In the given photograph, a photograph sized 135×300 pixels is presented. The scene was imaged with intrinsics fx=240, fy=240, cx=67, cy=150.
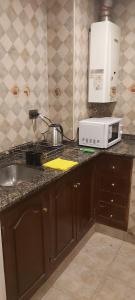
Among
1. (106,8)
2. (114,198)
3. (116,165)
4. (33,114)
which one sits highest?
(106,8)

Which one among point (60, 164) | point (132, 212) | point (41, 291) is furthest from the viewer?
point (132, 212)

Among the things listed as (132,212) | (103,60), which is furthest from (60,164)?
(103,60)

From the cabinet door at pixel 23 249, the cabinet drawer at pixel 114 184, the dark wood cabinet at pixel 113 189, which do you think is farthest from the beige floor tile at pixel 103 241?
the cabinet door at pixel 23 249

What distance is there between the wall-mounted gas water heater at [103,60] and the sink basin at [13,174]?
1.12m

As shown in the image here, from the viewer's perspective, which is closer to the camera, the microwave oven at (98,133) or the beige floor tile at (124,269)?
the beige floor tile at (124,269)

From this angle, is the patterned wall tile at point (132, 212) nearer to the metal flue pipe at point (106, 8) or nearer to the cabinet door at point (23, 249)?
the cabinet door at point (23, 249)

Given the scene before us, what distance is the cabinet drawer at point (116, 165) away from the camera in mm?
2135

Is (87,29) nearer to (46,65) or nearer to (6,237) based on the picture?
(46,65)

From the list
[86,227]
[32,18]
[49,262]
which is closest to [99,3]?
[32,18]

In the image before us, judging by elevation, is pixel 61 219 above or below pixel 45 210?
below

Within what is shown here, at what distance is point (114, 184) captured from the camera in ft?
7.40

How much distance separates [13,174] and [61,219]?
19.6 inches

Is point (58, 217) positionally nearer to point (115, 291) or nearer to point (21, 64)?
point (115, 291)

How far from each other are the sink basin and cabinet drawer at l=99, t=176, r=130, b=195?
841 millimetres
